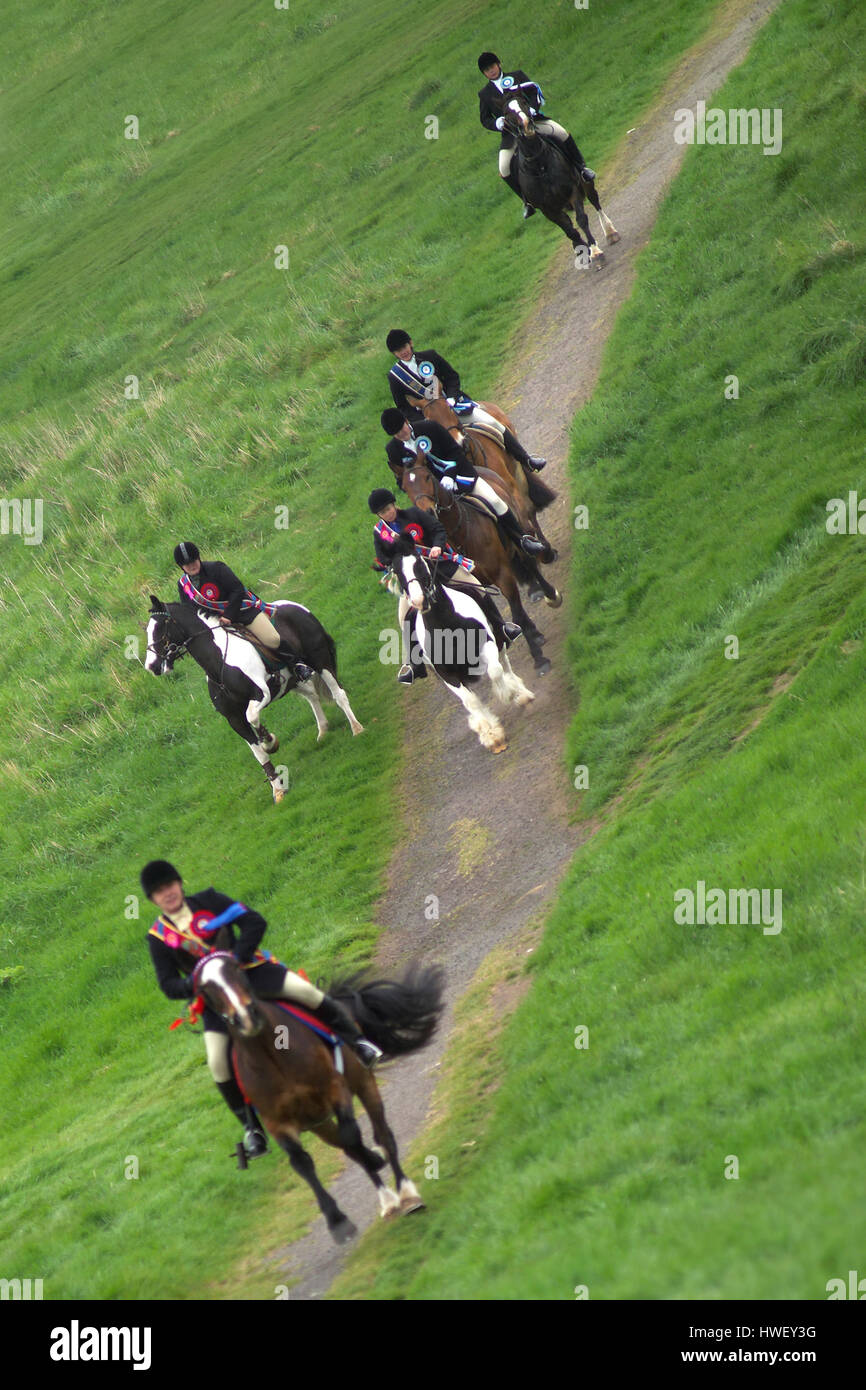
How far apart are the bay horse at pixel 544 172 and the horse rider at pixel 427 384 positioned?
589 centimetres

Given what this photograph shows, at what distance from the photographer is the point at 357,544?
24.1 meters

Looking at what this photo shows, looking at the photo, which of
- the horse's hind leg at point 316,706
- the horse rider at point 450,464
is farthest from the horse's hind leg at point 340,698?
the horse rider at point 450,464

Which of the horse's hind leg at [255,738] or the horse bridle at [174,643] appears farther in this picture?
the horse's hind leg at [255,738]

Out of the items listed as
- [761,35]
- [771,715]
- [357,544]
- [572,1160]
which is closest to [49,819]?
[357,544]

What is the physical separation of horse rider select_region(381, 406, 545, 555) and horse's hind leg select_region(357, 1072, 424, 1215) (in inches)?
354

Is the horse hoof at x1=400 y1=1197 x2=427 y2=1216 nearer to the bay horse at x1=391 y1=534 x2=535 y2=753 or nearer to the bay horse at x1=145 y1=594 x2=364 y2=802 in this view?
the bay horse at x1=391 y1=534 x2=535 y2=753

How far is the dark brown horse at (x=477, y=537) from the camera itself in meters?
16.6

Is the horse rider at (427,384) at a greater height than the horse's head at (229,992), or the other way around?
the horse rider at (427,384)

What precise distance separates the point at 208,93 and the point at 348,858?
42.4 meters

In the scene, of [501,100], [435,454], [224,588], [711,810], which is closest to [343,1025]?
[711,810]

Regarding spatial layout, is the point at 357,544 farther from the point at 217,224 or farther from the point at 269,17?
the point at 269,17

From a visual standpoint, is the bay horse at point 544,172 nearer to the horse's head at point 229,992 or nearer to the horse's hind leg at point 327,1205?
the horse's head at point 229,992

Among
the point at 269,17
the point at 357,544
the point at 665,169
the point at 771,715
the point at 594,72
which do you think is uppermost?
the point at 269,17

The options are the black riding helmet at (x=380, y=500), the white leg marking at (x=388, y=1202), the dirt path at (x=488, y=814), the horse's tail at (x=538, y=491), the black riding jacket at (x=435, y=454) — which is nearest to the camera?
the white leg marking at (x=388, y=1202)
